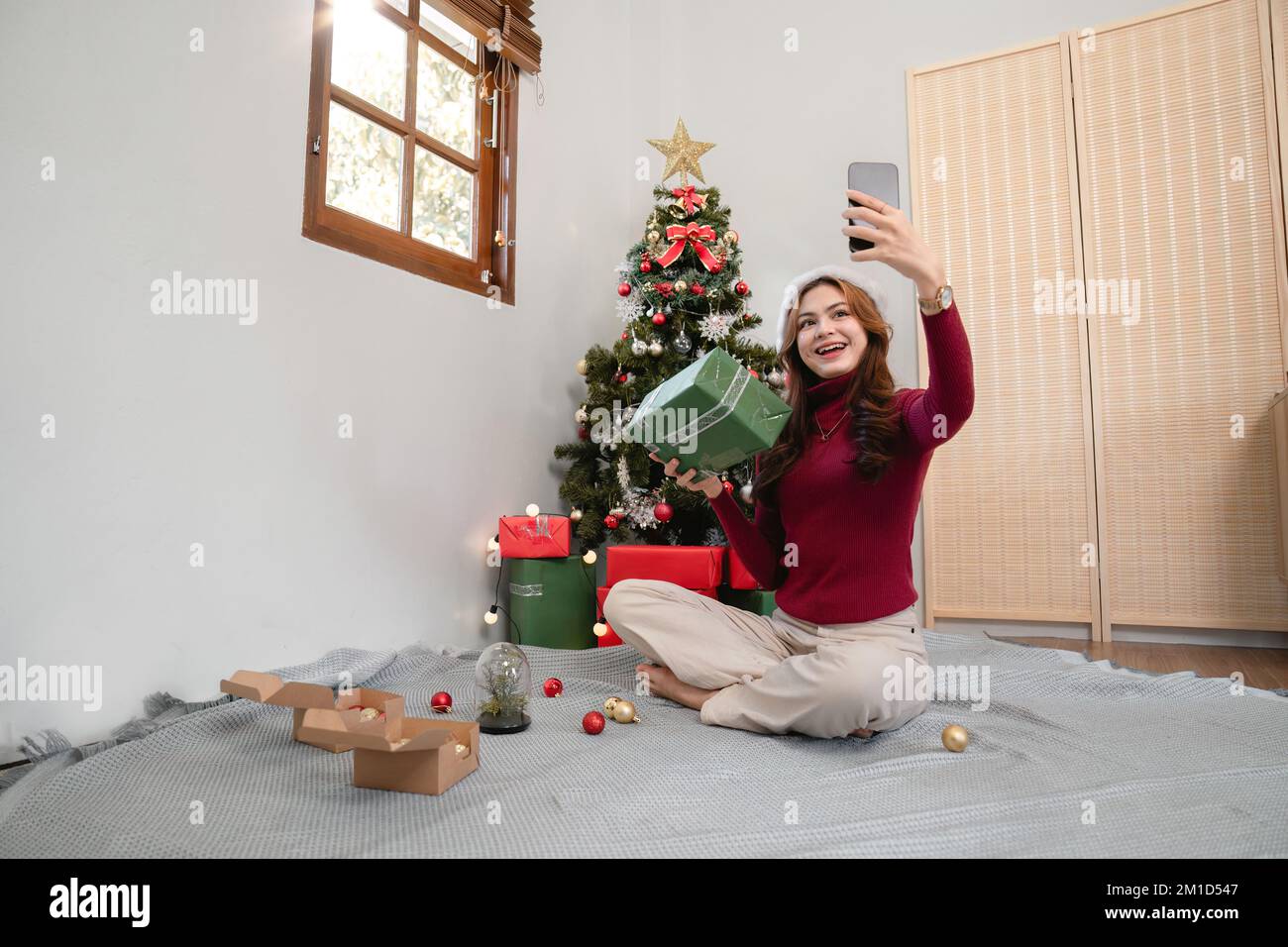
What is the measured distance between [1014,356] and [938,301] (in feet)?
5.93

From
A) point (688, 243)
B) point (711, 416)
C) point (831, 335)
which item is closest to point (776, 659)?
point (711, 416)

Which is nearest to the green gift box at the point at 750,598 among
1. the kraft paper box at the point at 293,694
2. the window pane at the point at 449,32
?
the kraft paper box at the point at 293,694

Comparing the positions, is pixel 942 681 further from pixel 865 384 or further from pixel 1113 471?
pixel 1113 471

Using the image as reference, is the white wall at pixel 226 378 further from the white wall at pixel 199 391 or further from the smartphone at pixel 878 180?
the smartphone at pixel 878 180

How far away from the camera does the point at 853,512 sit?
1.35 metres

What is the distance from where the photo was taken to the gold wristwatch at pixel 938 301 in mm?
1147

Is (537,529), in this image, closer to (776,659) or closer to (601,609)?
(601,609)

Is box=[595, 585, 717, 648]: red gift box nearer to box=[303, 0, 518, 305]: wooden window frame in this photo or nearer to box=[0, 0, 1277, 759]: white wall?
box=[0, 0, 1277, 759]: white wall

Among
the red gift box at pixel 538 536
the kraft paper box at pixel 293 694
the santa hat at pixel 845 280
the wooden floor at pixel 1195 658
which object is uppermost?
the santa hat at pixel 845 280

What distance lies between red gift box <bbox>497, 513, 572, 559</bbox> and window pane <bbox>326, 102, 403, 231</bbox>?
3.01 ft

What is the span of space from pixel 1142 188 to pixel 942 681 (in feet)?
6.67

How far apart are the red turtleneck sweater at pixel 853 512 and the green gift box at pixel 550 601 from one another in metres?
0.89
